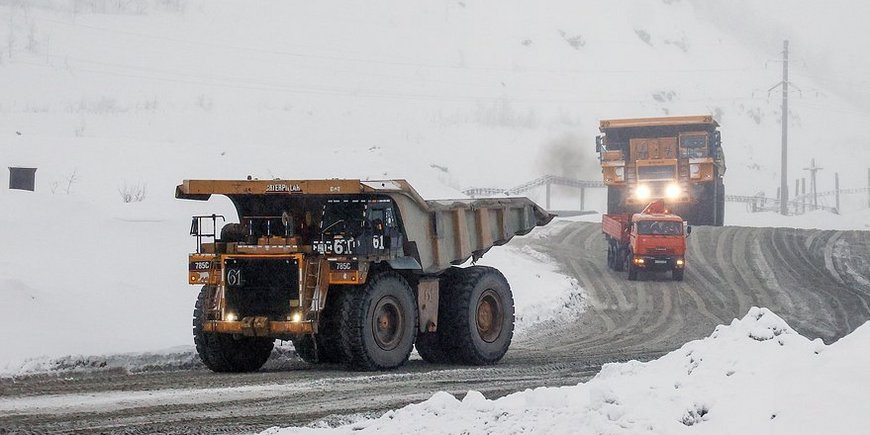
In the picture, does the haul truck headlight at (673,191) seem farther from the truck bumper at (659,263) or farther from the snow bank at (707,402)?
the snow bank at (707,402)

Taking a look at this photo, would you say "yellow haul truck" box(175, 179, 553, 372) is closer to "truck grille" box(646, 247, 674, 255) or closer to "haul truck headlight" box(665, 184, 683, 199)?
"truck grille" box(646, 247, 674, 255)

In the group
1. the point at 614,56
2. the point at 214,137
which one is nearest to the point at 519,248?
the point at 214,137

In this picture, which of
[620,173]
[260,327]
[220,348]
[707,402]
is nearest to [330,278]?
[260,327]

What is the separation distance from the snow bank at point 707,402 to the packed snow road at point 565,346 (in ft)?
4.75

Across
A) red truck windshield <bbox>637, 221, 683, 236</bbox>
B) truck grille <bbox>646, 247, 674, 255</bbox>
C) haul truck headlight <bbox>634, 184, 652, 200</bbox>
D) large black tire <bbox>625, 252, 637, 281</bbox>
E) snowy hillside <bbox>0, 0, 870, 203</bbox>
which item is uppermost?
snowy hillside <bbox>0, 0, 870, 203</bbox>

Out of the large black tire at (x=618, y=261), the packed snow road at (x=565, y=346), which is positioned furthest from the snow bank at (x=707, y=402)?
the large black tire at (x=618, y=261)

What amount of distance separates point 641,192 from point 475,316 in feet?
61.7

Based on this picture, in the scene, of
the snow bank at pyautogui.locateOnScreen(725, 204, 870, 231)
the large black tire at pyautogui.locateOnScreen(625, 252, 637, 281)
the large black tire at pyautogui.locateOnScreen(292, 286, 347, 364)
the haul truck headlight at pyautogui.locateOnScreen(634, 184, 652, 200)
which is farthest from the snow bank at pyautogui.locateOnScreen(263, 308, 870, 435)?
the snow bank at pyautogui.locateOnScreen(725, 204, 870, 231)

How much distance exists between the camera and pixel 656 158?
3350cm

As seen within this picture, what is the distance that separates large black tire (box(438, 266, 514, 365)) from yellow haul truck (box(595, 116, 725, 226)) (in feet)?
59.2

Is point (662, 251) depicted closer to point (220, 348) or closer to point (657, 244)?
point (657, 244)

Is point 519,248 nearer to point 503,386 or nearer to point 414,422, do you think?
point 503,386

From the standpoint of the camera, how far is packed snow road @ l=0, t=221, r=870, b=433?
10.4 m

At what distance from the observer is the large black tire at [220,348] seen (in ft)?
45.0
